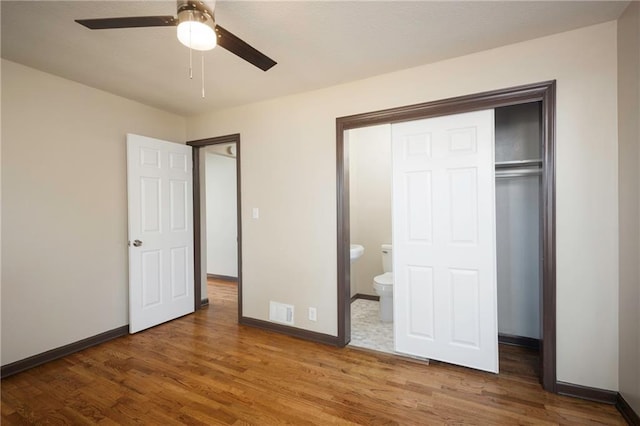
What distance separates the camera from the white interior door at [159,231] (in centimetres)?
310

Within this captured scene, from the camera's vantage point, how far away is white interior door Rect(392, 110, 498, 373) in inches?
89.7

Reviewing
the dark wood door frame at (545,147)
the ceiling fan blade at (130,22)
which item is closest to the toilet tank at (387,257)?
the dark wood door frame at (545,147)

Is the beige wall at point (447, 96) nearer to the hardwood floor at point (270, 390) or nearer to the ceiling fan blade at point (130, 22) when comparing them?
the hardwood floor at point (270, 390)

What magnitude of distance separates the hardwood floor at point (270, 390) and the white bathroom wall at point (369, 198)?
64.6 inches

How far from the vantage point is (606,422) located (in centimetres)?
176

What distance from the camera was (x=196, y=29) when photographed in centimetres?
148

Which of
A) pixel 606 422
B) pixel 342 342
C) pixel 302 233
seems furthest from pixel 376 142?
pixel 606 422

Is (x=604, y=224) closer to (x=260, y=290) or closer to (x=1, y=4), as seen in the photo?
(x=260, y=290)

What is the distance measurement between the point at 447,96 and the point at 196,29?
1.84 metres

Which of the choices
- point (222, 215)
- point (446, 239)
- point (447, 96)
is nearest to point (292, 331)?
point (446, 239)

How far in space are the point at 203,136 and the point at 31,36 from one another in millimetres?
1748

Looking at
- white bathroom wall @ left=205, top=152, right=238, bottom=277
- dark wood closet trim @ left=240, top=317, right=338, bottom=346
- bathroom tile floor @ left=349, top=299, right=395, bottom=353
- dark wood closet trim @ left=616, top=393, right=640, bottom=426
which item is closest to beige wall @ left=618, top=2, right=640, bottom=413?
dark wood closet trim @ left=616, top=393, right=640, bottom=426

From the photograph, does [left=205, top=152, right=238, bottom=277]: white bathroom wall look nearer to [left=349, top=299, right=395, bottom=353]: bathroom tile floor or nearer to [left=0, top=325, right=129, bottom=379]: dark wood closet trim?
[left=0, top=325, right=129, bottom=379]: dark wood closet trim

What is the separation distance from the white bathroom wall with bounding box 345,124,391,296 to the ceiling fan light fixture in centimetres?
275
